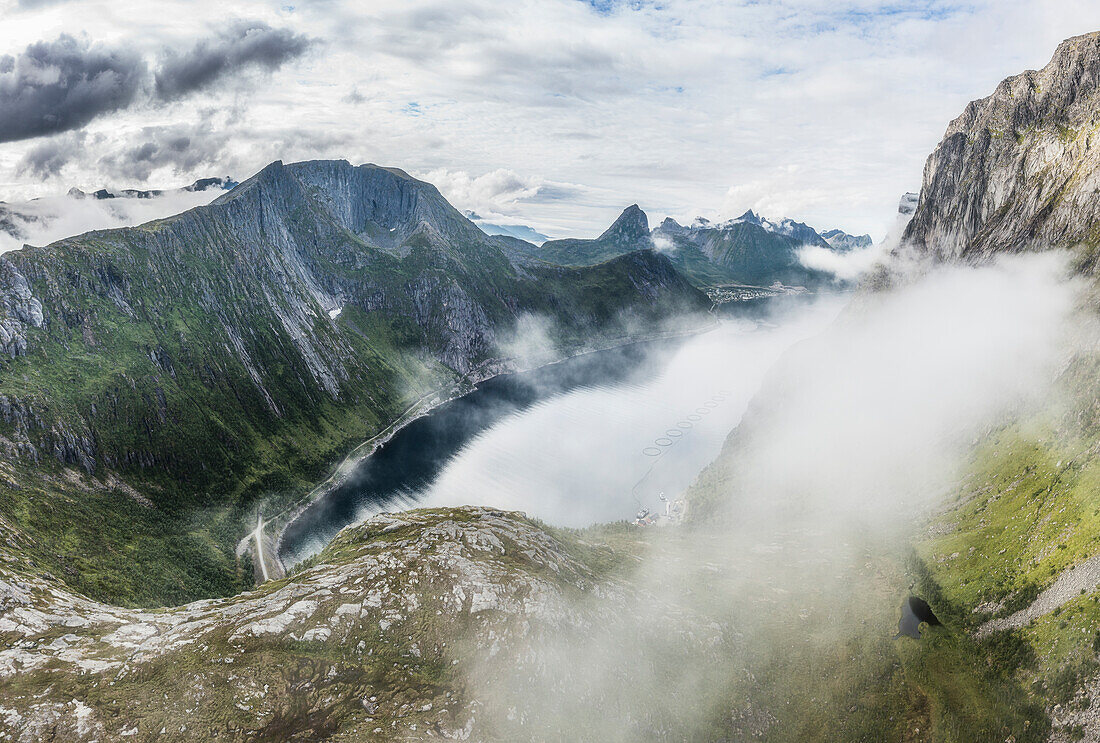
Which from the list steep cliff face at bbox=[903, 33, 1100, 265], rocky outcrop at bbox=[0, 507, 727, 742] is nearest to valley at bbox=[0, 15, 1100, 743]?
rocky outcrop at bbox=[0, 507, 727, 742]

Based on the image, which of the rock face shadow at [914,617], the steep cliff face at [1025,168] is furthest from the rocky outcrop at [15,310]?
the steep cliff face at [1025,168]

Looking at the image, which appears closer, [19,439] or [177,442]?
[19,439]

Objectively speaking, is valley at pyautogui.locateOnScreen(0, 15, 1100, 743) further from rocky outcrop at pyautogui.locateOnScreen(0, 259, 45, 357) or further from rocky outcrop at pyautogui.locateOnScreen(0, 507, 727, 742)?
rocky outcrop at pyautogui.locateOnScreen(0, 259, 45, 357)

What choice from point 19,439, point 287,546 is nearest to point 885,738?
point 287,546

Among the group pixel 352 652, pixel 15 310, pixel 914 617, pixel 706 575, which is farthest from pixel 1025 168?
pixel 15 310

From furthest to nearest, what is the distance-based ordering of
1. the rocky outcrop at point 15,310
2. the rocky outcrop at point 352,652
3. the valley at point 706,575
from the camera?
the rocky outcrop at point 15,310, the valley at point 706,575, the rocky outcrop at point 352,652

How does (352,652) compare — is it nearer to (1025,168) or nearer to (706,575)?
(706,575)

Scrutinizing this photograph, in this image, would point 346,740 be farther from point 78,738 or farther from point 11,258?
point 11,258

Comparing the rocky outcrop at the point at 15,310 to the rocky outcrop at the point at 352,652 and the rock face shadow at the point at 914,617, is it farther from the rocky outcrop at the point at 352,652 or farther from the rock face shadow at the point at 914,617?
the rock face shadow at the point at 914,617
